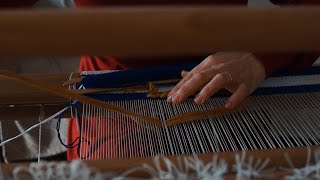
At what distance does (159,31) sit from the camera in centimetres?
34

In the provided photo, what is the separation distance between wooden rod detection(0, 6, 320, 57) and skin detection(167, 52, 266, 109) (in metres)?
0.45

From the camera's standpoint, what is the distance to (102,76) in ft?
2.78

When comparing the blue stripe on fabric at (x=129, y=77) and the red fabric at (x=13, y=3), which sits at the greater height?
the red fabric at (x=13, y=3)

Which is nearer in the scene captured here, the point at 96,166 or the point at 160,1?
the point at 96,166

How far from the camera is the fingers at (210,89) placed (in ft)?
2.64

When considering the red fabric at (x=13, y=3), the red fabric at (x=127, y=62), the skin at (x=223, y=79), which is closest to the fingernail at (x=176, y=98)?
the skin at (x=223, y=79)

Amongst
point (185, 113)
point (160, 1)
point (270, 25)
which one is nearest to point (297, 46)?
point (270, 25)

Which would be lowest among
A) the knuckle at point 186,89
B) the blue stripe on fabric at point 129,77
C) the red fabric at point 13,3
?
the knuckle at point 186,89

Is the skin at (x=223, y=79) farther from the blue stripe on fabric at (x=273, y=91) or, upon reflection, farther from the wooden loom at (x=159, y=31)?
the wooden loom at (x=159, y=31)

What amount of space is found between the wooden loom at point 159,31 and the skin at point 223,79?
45 cm

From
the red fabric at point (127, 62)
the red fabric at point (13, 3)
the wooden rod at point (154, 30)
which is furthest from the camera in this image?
the red fabric at point (13, 3)

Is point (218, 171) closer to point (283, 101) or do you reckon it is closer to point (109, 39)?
point (109, 39)

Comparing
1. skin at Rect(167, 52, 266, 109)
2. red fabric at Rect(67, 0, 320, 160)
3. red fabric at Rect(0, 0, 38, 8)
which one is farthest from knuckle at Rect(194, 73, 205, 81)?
red fabric at Rect(0, 0, 38, 8)

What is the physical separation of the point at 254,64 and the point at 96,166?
52 centimetres
